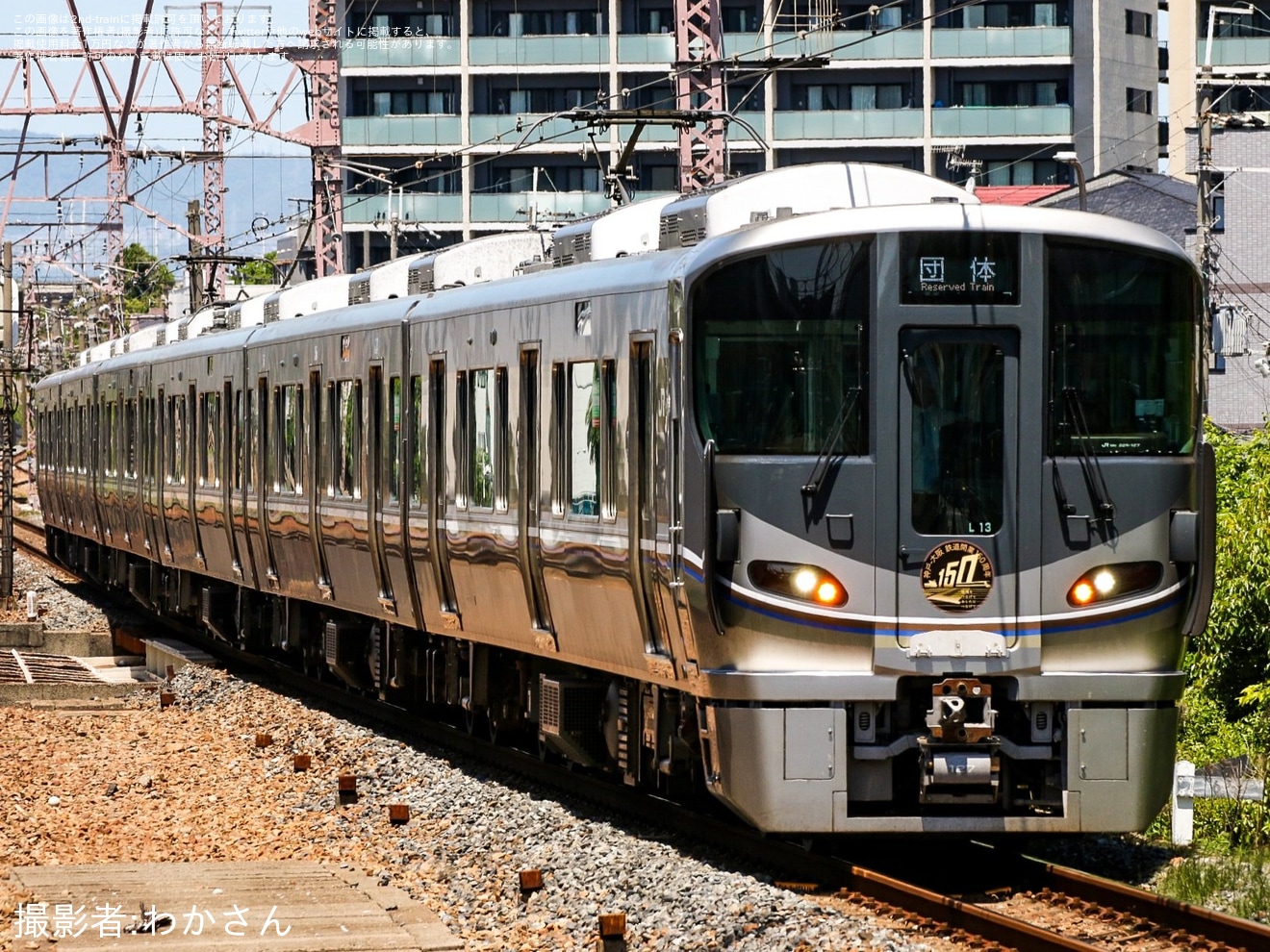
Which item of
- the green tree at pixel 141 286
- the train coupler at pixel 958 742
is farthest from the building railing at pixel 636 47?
the train coupler at pixel 958 742

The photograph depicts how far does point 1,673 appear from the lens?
22.8m

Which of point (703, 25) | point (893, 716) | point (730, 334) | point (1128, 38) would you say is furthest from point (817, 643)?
point (1128, 38)

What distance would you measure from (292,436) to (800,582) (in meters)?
9.65

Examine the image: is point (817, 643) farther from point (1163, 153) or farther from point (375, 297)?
point (1163, 153)

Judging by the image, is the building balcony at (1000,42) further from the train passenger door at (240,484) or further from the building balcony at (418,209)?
the train passenger door at (240,484)

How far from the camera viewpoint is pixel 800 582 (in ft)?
32.0

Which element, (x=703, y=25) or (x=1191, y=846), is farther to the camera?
(x=703, y=25)

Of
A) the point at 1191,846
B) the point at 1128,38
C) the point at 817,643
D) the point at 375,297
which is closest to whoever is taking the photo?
the point at 817,643

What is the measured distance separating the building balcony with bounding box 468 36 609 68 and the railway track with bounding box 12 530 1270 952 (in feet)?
159

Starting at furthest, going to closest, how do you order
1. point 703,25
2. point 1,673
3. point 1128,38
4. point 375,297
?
point 1128,38, point 703,25, point 1,673, point 375,297

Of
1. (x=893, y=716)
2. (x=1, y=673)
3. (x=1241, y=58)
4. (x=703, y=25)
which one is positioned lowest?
(x=1, y=673)

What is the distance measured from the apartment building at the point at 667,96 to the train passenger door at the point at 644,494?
4835cm

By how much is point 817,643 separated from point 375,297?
29.2 feet

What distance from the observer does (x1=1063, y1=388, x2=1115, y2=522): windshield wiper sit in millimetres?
9883
